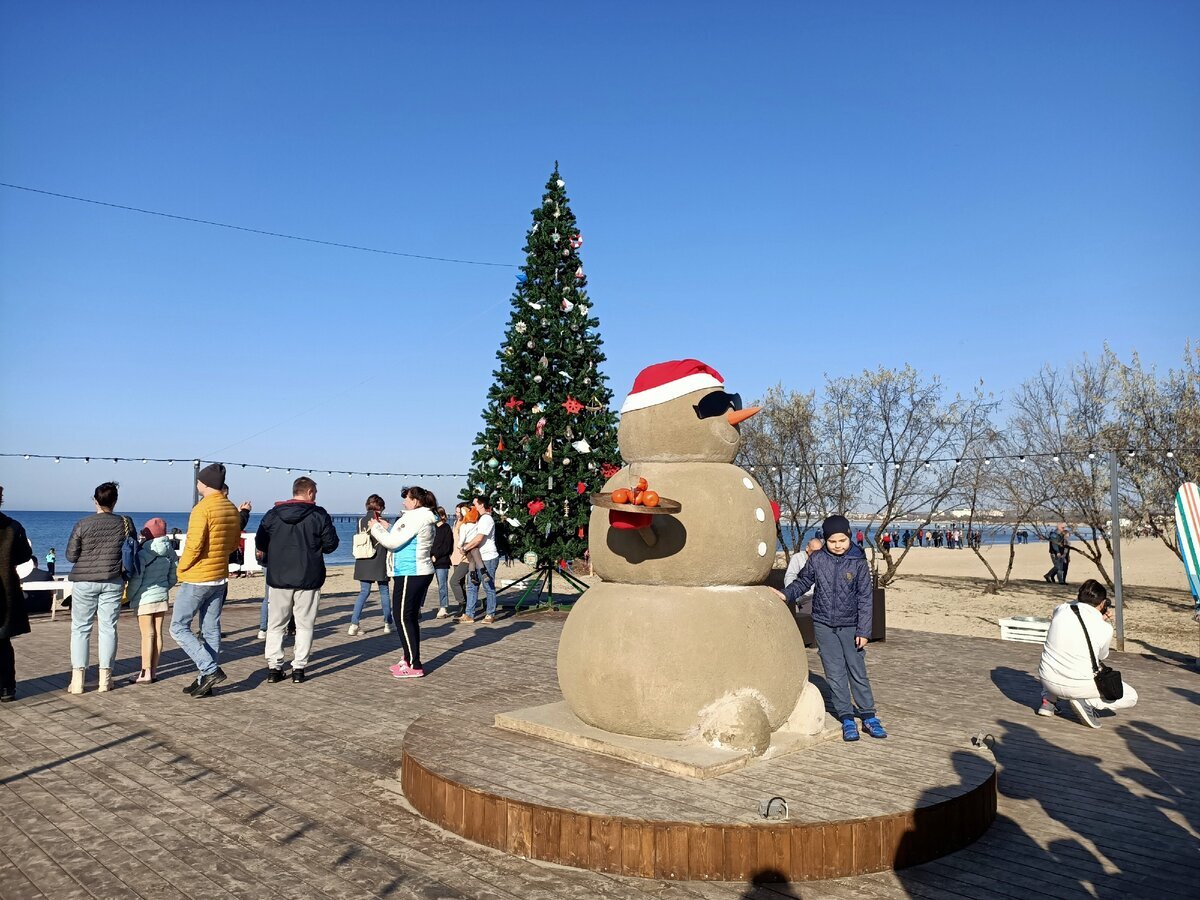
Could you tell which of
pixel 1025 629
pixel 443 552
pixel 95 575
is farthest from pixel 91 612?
pixel 1025 629

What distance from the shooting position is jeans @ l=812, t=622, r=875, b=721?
660cm

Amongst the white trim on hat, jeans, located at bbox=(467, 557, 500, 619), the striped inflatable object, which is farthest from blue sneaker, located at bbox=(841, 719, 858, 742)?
jeans, located at bbox=(467, 557, 500, 619)

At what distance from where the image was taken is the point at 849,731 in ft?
21.1

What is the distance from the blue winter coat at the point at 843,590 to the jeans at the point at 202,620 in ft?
19.3

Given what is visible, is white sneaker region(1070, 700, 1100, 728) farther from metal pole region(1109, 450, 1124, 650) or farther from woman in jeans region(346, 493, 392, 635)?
woman in jeans region(346, 493, 392, 635)

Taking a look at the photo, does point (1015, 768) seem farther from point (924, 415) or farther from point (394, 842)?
point (924, 415)

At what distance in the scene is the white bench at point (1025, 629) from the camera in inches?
540

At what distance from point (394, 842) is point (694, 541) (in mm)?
2667

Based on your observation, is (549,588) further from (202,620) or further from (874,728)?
(874,728)

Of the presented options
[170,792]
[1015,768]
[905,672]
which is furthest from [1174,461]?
[170,792]

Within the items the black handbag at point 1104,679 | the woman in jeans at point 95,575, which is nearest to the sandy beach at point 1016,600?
the black handbag at point 1104,679

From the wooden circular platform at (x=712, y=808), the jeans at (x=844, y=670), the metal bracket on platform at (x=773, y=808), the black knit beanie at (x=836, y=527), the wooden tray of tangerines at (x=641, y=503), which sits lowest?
the wooden circular platform at (x=712, y=808)

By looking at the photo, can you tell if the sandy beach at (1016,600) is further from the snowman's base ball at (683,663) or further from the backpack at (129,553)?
the snowman's base ball at (683,663)

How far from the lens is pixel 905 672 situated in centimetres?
1098
